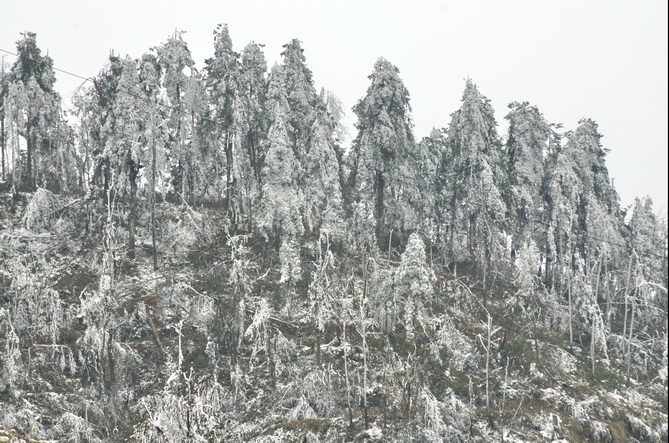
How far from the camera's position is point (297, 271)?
23156 millimetres

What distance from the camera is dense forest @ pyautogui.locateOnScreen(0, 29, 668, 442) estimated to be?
57.8 feet

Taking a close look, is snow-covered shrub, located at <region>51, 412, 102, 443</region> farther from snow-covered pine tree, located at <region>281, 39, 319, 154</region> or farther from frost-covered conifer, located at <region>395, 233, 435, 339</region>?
snow-covered pine tree, located at <region>281, 39, 319, 154</region>

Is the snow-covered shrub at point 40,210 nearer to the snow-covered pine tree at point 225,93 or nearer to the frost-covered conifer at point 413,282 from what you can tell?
the snow-covered pine tree at point 225,93

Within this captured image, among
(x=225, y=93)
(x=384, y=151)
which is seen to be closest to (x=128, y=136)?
(x=225, y=93)

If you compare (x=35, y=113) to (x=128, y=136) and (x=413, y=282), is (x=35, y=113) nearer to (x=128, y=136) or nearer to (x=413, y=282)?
(x=128, y=136)

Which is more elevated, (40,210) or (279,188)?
(279,188)

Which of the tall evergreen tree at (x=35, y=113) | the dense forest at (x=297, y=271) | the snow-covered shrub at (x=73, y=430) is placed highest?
the tall evergreen tree at (x=35, y=113)

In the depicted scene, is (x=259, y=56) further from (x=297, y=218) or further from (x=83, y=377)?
(x=83, y=377)

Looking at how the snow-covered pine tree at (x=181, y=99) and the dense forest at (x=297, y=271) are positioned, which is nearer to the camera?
the dense forest at (x=297, y=271)

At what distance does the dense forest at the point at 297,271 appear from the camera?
1761 centimetres

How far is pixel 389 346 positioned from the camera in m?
21.2

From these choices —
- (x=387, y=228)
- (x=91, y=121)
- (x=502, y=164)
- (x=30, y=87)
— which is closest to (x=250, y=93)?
(x=91, y=121)

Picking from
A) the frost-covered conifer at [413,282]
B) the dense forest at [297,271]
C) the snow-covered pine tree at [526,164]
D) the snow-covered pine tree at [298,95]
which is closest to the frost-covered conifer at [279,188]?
the dense forest at [297,271]

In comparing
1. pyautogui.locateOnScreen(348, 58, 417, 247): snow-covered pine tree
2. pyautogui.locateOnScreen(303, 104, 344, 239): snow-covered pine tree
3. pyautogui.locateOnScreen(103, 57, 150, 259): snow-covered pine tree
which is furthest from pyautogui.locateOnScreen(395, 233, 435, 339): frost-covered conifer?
pyautogui.locateOnScreen(103, 57, 150, 259): snow-covered pine tree
